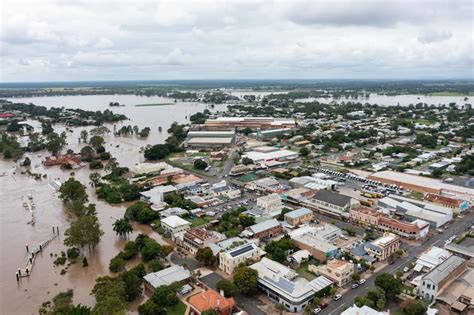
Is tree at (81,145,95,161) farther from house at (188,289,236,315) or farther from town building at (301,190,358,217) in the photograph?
house at (188,289,236,315)

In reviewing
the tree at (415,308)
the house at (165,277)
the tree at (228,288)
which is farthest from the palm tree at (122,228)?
the tree at (415,308)

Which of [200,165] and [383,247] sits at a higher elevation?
[200,165]

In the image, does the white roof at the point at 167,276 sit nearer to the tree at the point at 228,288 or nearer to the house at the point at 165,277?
the house at the point at 165,277

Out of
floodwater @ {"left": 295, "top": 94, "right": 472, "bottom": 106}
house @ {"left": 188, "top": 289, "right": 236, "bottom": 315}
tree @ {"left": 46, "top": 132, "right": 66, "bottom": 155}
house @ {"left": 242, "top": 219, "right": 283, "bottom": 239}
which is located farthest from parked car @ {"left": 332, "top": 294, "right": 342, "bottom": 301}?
floodwater @ {"left": 295, "top": 94, "right": 472, "bottom": 106}

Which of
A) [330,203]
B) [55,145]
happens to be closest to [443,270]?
[330,203]

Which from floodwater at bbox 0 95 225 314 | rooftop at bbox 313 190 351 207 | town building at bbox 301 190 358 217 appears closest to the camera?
floodwater at bbox 0 95 225 314

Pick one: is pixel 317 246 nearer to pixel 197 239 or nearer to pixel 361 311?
pixel 361 311
